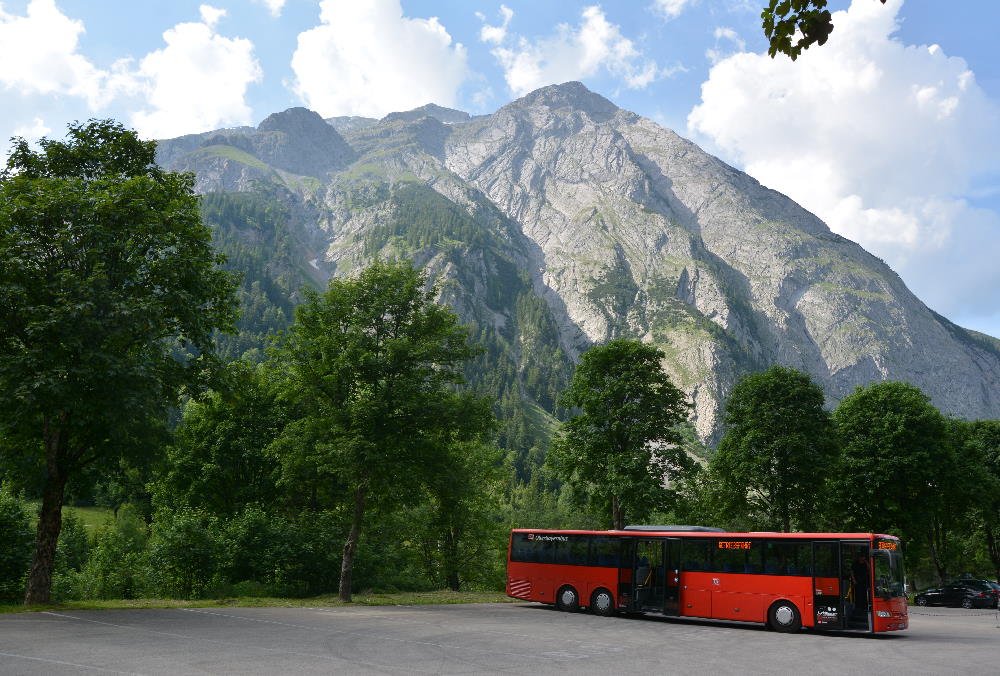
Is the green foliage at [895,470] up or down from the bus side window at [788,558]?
up

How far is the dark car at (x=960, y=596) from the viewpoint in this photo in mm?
48469

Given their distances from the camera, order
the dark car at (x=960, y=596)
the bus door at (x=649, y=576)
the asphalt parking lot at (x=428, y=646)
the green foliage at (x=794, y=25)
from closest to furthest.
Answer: the green foliage at (x=794, y=25)
the asphalt parking lot at (x=428, y=646)
the bus door at (x=649, y=576)
the dark car at (x=960, y=596)

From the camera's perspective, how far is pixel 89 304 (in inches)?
817

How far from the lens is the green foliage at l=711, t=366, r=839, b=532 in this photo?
145ft

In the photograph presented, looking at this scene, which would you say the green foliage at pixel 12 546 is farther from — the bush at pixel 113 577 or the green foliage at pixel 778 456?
the green foliage at pixel 778 456

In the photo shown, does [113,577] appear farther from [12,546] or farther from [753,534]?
[753,534]

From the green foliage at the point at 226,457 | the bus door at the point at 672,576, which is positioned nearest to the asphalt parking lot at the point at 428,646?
the bus door at the point at 672,576

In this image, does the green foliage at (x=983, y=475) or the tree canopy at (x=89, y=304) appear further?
the green foliage at (x=983, y=475)

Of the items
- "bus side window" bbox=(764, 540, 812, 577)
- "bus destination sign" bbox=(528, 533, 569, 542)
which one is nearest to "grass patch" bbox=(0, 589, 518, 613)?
"bus destination sign" bbox=(528, 533, 569, 542)

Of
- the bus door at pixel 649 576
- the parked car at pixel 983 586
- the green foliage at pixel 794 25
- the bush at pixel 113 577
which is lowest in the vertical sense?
the bush at pixel 113 577

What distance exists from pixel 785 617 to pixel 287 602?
799 inches

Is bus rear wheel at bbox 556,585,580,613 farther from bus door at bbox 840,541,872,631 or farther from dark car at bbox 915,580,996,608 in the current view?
dark car at bbox 915,580,996,608

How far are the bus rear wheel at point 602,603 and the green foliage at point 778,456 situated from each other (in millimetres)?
18020

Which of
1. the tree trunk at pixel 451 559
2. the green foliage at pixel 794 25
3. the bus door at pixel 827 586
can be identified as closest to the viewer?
the green foliage at pixel 794 25
